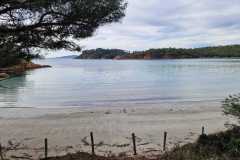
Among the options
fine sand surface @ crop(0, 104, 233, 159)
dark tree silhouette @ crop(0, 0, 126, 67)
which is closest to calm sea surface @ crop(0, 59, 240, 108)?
dark tree silhouette @ crop(0, 0, 126, 67)

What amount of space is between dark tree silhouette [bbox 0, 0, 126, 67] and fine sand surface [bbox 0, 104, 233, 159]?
12.3 feet

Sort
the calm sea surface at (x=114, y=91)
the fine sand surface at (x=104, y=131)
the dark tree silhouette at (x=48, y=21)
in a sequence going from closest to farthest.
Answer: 1. the dark tree silhouette at (x=48, y=21)
2. the fine sand surface at (x=104, y=131)
3. the calm sea surface at (x=114, y=91)

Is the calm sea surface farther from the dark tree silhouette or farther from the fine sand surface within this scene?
the fine sand surface

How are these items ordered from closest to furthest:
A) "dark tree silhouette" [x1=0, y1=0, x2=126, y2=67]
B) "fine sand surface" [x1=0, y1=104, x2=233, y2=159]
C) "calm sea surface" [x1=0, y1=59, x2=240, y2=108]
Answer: "dark tree silhouette" [x1=0, y1=0, x2=126, y2=67] < "fine sand surface" [x1=0, y1=104, x2=233, y2=159] < "calm sea surface" [x1=0, y1=59, x2=240, y2=108]

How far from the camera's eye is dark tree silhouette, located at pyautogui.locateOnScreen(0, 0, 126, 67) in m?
10.1

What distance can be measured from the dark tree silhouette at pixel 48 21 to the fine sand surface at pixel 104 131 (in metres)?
3.75

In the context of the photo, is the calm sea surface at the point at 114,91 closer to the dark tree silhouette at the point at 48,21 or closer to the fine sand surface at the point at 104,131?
the dark tree silhouette at the point at 48,21

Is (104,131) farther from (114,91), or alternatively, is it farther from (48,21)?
(114,91)

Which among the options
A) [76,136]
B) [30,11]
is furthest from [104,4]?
[76,136]

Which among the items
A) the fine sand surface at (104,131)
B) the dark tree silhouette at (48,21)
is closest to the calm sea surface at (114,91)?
the dark tree silhouette at (48,21)

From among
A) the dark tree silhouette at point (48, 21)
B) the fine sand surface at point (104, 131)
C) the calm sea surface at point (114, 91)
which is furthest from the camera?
the calm sea surface at point (114, 91)

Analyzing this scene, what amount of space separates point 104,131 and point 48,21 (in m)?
9.14

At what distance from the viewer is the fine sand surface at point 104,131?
14.4 m

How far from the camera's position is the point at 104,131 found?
61.6 feet
